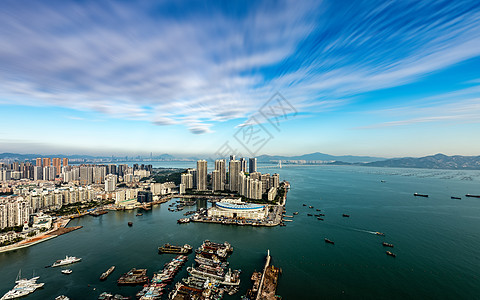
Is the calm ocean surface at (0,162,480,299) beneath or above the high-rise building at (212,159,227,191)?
beneath

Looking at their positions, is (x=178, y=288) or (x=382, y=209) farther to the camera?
(x=382, y=209)

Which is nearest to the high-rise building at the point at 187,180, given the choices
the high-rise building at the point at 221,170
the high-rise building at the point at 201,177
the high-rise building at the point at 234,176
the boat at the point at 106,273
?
the high-rise building at the point at 201,177

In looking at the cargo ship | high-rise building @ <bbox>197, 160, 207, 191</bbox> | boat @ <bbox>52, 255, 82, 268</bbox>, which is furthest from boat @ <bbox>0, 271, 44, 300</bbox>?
high-rise building @ <bbox>197, 160, 207, 191</bbox>

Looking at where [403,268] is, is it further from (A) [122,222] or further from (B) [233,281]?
(A) [122,222]

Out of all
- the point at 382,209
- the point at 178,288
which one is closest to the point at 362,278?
the point at 178,288

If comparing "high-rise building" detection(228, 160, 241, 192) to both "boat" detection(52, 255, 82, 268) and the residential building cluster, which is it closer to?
the residential building cluster

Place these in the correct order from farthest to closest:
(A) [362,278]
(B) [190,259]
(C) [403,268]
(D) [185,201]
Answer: (D) [185,201]
(B) [190,259]
(C) [403,268]
(A) [362,278]
